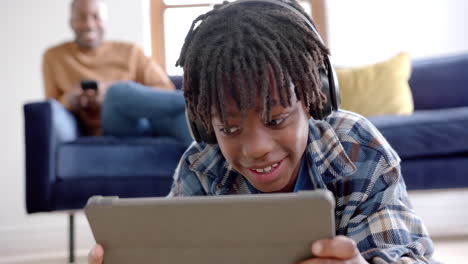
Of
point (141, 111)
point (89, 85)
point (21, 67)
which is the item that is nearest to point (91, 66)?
point (89, 85)

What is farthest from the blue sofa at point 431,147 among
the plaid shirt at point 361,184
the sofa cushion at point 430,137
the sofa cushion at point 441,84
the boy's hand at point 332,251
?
the boy's hand at point 332,251

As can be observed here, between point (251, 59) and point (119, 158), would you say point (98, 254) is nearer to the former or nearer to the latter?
point (251, 59)

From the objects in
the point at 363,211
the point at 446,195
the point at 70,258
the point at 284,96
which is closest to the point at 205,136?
the point at 284,96

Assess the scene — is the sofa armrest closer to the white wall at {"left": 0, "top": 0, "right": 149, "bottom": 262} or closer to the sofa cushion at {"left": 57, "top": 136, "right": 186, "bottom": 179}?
the sofa cushion at {"left": 57, "top": 136, "right": 186, "bottom": 179}

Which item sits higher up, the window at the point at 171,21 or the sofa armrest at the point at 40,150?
the window at the point at 171,21

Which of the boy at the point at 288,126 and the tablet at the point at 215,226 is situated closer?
the tablet at the point at 215,226

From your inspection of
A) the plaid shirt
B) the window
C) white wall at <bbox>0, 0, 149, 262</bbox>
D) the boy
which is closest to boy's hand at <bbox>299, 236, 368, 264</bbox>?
the boy

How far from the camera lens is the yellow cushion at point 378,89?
2051 mm

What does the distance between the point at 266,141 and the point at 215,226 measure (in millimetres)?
195

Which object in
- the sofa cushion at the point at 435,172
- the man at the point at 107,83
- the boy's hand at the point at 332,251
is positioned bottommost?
the sofa cushion at the point at 435,172

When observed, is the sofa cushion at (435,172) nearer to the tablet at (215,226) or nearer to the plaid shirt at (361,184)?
the plaid shirt at (361,184)

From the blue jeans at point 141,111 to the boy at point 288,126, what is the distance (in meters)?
0.96

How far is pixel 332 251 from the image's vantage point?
60cm

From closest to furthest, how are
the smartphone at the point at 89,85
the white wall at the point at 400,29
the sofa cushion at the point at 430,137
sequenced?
the sofa cushion at the point at 430,137 < the smartphone at the point at 89,85 < the white wall at the point at 400,29
